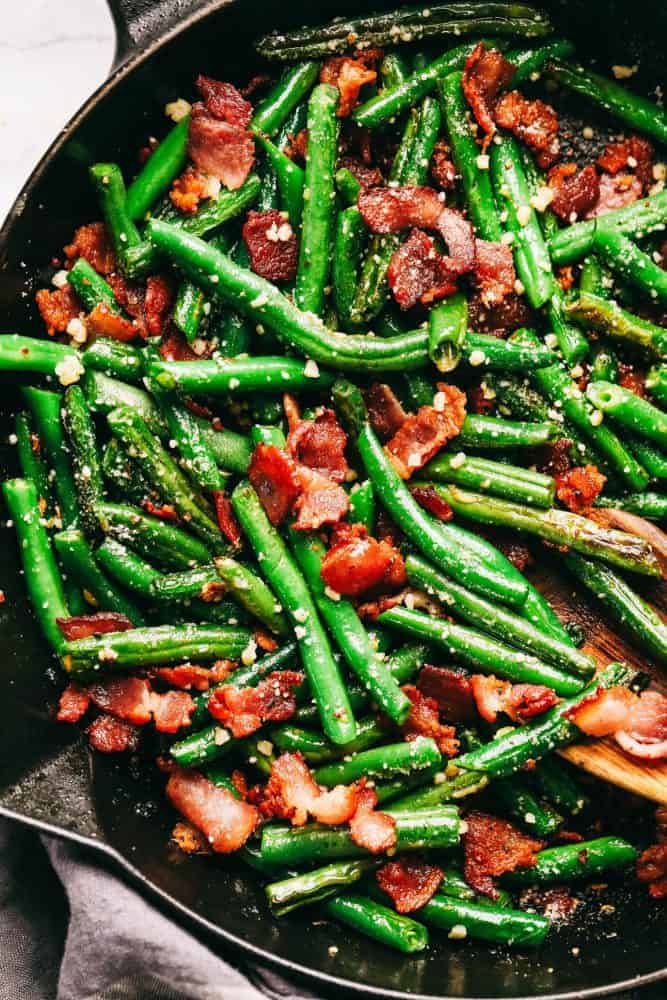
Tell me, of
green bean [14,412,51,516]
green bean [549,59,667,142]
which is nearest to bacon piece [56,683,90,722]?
green bean [14,412,51,516]

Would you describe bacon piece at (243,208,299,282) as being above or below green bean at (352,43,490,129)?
below

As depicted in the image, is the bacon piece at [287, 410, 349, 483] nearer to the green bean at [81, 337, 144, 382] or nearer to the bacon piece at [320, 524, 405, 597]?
the bacon piece at [320, 524, 405, 597]

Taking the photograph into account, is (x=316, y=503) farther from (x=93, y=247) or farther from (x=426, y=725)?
(x=93, y=247)

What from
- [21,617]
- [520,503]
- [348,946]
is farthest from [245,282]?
[348,946]

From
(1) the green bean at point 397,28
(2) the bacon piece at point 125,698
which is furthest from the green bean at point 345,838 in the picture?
(1) the green bean at point 397,28

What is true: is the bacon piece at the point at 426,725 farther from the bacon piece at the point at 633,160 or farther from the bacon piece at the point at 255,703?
the bacon piece at the point at 633,160

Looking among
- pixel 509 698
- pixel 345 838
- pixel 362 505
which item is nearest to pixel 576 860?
pixel 509 698
